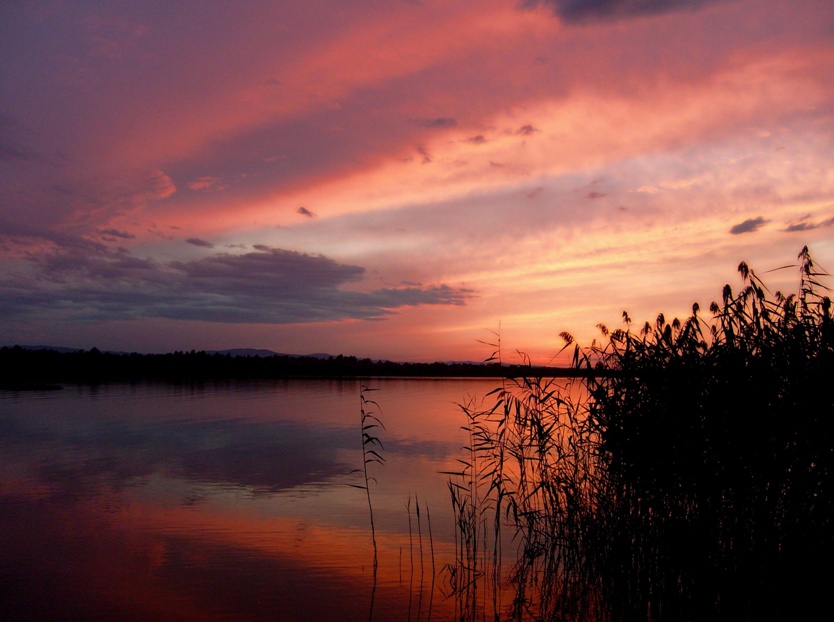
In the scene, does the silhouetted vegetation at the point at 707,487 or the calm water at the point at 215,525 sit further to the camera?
the calm water at the point at 215,525

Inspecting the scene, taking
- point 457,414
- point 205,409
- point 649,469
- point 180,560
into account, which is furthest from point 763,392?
point 205,409

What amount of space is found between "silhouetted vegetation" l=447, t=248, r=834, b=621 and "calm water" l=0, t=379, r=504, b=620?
2.16 metres

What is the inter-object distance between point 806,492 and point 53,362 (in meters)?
98.3

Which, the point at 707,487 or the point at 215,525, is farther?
the point at 215,525

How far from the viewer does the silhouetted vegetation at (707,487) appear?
6855 mm

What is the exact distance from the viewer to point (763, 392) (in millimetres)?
7473

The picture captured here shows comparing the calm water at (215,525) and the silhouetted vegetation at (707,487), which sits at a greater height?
the silhouetted vegetation at (707,487)

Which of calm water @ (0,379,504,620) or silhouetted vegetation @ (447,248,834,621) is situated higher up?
silhouetted vegetation @ (447,248,834,621)

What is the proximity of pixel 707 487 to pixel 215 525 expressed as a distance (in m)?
9.93

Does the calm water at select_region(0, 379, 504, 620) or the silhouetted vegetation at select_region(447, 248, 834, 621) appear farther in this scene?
the calm water at select_region(0, 379, 504, 620)

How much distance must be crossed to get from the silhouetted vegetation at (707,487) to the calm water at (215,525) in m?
2.16

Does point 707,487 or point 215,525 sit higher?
point 707,487

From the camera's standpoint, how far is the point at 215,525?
1272 centimetres

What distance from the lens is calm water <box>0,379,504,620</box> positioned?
8.68m
